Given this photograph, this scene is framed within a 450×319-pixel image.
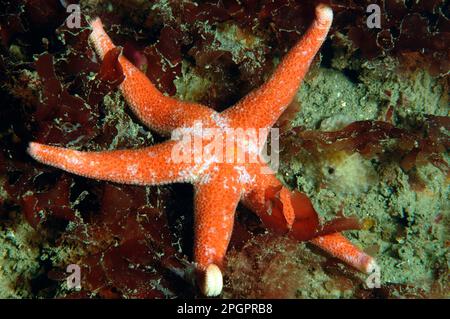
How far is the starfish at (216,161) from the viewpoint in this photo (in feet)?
10.6

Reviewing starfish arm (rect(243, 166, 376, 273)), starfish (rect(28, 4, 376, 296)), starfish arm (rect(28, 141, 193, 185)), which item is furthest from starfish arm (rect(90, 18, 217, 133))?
starfish arm (rect(243, 166, 376, 273))

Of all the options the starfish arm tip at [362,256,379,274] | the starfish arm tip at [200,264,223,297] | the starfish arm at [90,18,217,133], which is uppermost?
the starfish arm at [90,18,217,133]

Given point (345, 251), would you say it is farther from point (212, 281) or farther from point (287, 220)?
point (212, 281)

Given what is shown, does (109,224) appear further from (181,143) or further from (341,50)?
(341,50)

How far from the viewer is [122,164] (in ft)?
10.5

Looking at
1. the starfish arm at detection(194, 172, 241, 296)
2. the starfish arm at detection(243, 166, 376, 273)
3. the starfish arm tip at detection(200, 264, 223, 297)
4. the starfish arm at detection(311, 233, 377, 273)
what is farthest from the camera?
the starfish arm at detection(311, 233, 377, 273)

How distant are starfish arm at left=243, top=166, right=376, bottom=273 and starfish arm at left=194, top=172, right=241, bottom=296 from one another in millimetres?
174

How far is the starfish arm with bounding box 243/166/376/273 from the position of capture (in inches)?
129

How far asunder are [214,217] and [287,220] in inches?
25.9

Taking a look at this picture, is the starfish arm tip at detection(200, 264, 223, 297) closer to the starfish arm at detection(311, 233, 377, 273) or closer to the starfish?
the starfish

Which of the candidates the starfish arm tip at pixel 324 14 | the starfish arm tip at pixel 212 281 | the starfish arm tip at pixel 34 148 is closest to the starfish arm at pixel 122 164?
the starfish arm tip at pixel 34 148

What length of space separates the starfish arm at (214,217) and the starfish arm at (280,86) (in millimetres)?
577

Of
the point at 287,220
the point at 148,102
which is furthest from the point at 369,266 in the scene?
the point at 148,102

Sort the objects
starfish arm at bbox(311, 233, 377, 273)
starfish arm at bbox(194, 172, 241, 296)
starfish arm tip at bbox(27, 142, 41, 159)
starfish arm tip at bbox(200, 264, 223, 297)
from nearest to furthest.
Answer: starfish arm tip at bbox(200, 264, 223, 297) < starfish arm tip at bbox(27, 142, 41, 159) < starfish arm at bbox(194, 172, 241, 296) < starfish arm at bbox(311, 233, 377, 273)
